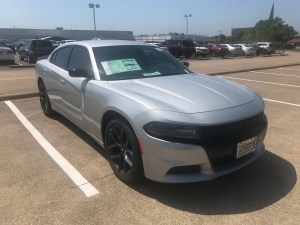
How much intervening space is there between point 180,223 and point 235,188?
0.90m

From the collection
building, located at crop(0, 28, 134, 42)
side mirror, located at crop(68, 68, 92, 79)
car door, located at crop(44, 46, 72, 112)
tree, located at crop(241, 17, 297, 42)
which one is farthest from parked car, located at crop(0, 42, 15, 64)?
tree, located at crop(241, 17, 297, 42)

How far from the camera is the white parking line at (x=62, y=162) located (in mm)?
3599

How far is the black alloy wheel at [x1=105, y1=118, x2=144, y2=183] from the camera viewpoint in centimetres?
335

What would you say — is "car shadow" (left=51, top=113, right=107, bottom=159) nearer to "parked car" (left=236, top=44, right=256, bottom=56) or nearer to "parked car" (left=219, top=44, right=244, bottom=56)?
"parked car" (left=219, top=44, right=244, bottom=56)

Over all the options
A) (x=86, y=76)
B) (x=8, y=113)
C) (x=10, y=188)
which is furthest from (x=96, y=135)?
(x=8, y=113)

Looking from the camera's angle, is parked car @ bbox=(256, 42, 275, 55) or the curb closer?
the curb

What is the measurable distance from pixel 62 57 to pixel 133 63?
1.66 metres

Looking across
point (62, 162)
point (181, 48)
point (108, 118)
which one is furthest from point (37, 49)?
point (108, 118)

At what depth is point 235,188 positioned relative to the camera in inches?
140

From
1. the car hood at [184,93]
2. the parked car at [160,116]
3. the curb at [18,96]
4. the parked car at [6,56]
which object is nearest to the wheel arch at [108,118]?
the parked car at [160,116]

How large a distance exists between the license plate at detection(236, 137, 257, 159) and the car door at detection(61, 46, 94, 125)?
2.10m

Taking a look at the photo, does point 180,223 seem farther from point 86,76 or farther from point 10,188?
point 86,76

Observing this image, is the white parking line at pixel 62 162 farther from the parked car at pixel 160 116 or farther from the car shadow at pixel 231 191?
the car shadow at pixel 231 191

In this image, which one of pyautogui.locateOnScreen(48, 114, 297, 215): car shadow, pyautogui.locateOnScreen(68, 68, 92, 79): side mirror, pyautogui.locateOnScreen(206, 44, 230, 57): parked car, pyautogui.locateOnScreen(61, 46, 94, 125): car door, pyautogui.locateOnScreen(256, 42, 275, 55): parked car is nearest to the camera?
pyautogui.locateOnScreen(48, 114, 297, 215): car shadow
